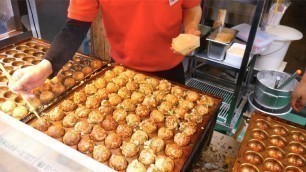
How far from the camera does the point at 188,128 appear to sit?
1.52 meters

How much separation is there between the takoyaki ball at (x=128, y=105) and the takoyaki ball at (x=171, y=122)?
0.83ft

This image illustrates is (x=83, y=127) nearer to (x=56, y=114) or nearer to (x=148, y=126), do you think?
(x=56, y=114)

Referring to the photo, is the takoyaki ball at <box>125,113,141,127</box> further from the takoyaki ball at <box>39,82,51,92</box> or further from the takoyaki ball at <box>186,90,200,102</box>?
the takoyaki ball at <box>39,82,51,92</box>

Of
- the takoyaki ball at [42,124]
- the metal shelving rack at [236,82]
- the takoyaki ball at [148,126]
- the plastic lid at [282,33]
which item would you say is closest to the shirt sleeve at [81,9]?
the takoyaki ball at [42,124]

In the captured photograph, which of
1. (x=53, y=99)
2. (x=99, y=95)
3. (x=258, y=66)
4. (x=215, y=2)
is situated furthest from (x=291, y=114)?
(x=53, y=99)

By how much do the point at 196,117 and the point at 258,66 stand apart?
106 inches

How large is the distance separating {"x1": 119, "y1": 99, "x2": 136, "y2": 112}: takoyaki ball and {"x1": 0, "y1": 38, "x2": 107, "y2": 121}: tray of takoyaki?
41cm

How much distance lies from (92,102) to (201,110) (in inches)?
28.7

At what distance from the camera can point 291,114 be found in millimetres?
4012

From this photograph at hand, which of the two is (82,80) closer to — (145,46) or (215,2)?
(145,46)

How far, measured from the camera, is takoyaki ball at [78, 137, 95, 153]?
1407 mm

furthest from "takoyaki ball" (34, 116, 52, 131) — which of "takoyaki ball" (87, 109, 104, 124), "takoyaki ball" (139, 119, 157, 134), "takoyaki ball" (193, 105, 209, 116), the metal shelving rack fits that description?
the metal shelving rack

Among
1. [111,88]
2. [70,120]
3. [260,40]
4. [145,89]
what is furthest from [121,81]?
[260,40]

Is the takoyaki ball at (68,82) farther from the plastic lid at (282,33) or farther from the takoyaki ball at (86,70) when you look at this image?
the plastic lid at (282,33)
